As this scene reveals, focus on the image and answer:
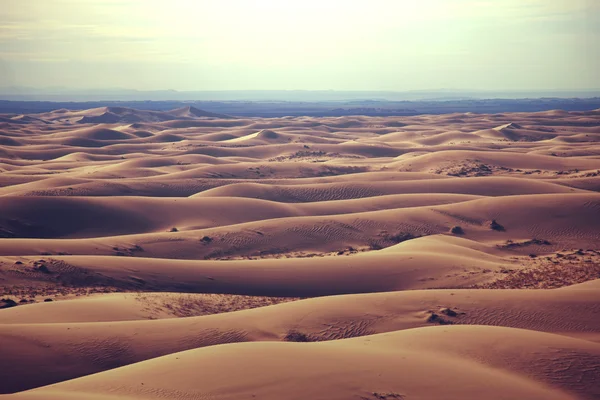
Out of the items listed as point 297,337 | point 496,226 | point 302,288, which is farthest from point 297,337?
A: point 496,226

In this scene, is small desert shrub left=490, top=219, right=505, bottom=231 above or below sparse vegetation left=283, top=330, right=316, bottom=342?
below

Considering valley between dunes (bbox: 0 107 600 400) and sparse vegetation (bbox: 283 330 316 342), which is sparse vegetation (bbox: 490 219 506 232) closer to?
valley between dunes (bbox: 0 107 600 400)

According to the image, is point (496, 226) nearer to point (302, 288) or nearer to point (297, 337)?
point (302, 288)

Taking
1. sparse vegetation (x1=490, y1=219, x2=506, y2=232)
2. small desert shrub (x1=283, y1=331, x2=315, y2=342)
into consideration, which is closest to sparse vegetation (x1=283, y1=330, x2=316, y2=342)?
small desert shrub (x1=283, y1=331, x2=315, y2=342)

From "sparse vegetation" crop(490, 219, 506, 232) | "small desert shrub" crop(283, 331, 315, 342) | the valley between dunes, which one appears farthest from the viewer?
"sparse vegetation" crop(490, 219, 506, 232)

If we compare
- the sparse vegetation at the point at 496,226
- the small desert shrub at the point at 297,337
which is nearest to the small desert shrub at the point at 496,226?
the sparse vegetation at the point at 496,226

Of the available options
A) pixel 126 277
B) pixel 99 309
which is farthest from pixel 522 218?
pixel 99 309

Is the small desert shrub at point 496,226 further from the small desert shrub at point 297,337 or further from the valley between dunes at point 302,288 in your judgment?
the small desert shrub at point 297,337

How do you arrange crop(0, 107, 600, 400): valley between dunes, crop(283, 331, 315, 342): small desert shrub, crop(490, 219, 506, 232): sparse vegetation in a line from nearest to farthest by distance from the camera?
crop(0, 107, 600, 400): valley between dunes → crop(283, 331, 315, 342): small desert shrub → crop(490, 219, 506, 232): sparse vegetation

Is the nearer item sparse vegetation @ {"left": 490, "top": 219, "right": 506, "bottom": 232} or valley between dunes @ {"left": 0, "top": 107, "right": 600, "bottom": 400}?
valley between dunes @ {"left": 0, "top": 107, "right": 600, "bottom": 400}
